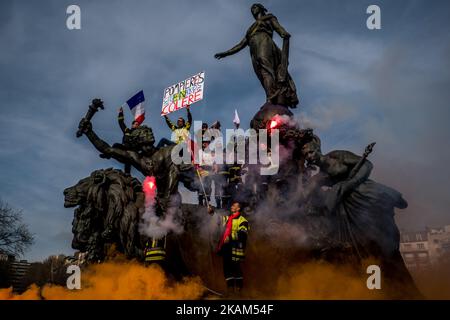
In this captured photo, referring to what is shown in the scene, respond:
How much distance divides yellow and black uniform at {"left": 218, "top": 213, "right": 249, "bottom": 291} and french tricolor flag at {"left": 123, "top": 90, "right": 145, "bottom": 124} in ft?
14.8

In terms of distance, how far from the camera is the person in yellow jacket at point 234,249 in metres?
8.45

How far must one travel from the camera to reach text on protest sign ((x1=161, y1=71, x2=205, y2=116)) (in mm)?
12531

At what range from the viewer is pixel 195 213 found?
31.2ft

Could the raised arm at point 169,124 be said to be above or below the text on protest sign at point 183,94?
below

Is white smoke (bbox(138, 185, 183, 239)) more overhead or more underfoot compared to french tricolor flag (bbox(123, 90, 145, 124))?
more underfoot

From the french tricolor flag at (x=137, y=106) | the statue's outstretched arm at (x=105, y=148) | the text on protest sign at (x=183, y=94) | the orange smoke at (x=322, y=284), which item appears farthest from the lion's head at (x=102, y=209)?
the text on protest sign at (x=183, y=94)

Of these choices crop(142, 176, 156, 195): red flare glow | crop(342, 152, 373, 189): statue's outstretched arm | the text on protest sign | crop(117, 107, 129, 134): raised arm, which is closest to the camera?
crop(142, 176, 156, 195): red flare glow

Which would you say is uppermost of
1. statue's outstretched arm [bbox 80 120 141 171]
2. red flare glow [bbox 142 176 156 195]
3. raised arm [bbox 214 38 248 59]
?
raised arm [bbox 214 38 248 59]

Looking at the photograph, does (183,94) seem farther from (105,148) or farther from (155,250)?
(155,250)

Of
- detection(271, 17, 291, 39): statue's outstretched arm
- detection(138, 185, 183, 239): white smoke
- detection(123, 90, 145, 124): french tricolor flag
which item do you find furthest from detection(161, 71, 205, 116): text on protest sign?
detection(138, 185, 183, 239): white smoke

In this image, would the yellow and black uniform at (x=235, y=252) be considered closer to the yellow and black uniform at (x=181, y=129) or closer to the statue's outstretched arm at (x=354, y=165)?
the statue's outstretched arm at (x=354, y=165)

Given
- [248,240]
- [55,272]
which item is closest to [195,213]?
[248,240]

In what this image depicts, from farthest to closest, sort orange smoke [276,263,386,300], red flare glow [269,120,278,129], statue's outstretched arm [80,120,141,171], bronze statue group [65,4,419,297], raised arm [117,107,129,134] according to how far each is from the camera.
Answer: raised arm [117,107,129,134] → red flare glow [269,120,278,129] → statue's outstretched arm [80,120,141,171] → bronze statue group [65,4,419,297] → orange smoke [276,263,386,300]

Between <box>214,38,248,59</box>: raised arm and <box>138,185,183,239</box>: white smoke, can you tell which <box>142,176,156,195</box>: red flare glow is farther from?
<box>214,38,248,59</box>: raised arm
